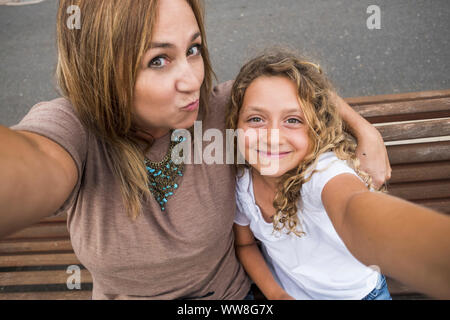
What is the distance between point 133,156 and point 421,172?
4.46 ft

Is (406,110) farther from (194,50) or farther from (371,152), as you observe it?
(194,50)

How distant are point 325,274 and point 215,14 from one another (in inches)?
115

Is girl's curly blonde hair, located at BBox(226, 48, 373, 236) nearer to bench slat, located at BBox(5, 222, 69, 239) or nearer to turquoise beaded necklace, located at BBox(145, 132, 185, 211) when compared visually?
turquoise beaded necklace, located at BBox(145, 132, 185, 211)

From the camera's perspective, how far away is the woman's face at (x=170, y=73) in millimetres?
901

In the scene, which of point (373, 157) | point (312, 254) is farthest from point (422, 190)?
point (312, 254)

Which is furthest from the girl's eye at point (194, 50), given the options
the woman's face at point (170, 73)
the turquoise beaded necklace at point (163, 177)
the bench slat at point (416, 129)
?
the bench slat at point (416, 129)

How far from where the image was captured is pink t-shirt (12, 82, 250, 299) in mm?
983

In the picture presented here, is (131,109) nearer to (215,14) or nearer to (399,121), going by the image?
(399,121)

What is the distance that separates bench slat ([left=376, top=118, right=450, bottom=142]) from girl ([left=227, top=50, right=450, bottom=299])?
296 millimetres

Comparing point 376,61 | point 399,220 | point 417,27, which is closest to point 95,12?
point 399,220

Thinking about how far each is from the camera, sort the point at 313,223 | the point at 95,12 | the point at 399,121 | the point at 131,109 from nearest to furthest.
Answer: the point at 95,12 < the point at 131,109 < the point at 313,223 < the point at 399,121

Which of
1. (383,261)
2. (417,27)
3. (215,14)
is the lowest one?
(383,261)

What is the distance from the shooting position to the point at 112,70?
2.95 ft

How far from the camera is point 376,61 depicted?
2.79 metres
